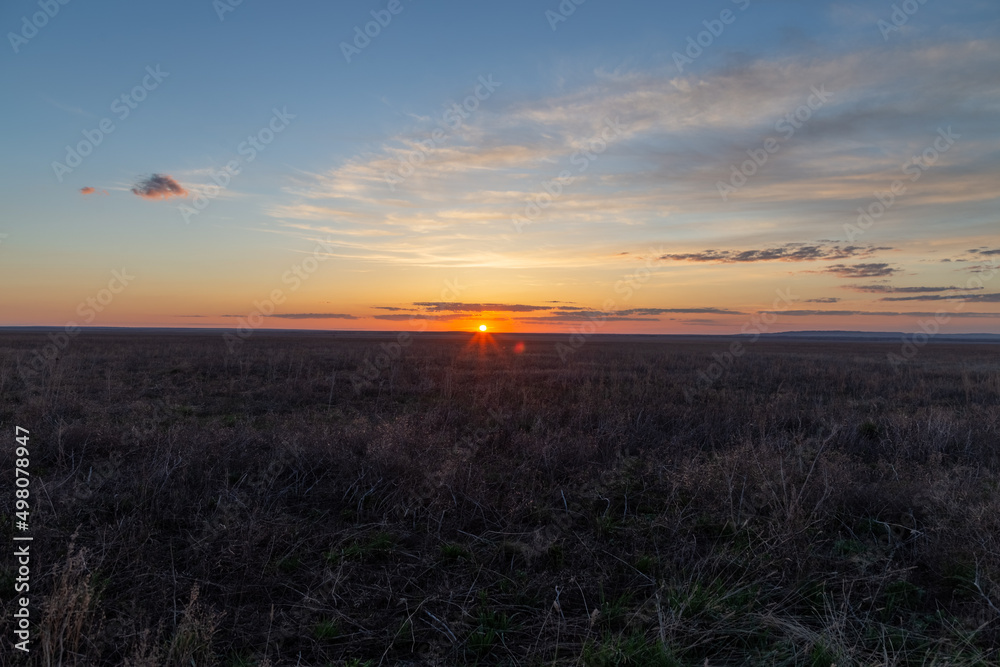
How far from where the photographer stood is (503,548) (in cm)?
524

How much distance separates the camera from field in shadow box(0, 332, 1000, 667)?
387 cm

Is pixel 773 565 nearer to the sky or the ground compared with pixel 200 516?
nearer to the ground

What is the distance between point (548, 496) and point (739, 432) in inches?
201

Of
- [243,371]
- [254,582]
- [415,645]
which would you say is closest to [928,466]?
[415,645]

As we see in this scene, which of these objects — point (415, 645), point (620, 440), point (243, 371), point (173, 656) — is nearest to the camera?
point (173, 656)

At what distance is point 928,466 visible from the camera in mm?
8023

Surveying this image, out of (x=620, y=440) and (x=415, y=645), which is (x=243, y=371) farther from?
(x=415, y=645)

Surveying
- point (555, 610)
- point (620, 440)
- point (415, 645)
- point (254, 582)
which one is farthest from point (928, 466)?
point (254, 582)

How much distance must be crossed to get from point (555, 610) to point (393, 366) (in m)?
18.9

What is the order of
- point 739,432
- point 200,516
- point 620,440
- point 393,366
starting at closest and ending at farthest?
1. point 200,516
2. point 620,440
3. point 739,432
4. point 393,366

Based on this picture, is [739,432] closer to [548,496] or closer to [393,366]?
[548,496]

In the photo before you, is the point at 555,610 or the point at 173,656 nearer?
the point at 173,656

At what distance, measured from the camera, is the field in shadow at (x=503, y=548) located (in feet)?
12.7

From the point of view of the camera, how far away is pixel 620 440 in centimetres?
898
